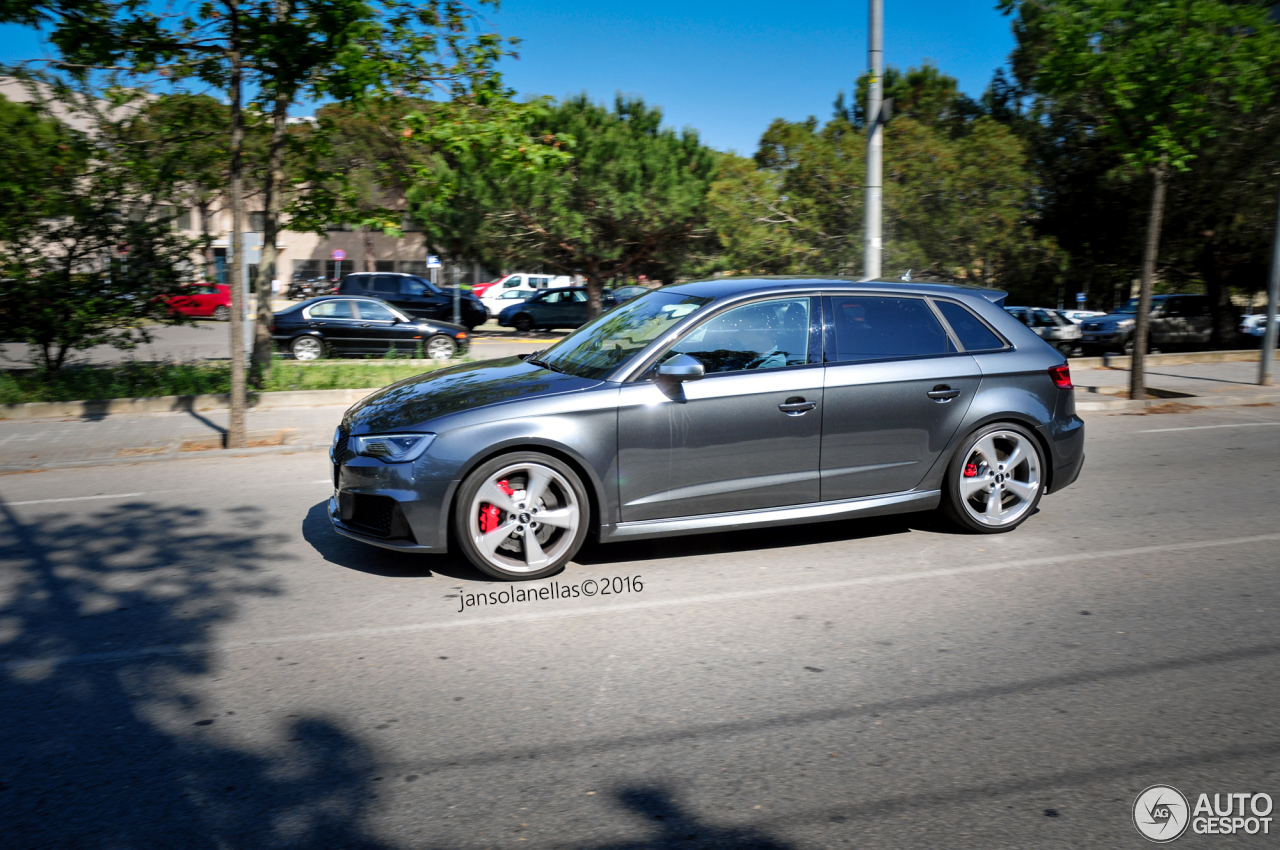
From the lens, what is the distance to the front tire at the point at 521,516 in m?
5.33

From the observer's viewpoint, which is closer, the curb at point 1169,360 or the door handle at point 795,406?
the door handle at point 795,406

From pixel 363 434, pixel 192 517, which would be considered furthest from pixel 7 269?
pixel 363 434

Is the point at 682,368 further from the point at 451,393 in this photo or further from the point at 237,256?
the point at 237,256

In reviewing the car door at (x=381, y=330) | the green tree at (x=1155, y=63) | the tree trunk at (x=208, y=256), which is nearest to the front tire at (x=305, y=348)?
the car door at (x=381, y=330)

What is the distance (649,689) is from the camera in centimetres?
406

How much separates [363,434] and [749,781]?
3.13m

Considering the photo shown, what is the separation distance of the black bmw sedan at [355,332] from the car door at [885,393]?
50.5 feet

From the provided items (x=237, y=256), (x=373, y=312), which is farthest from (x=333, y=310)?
(x=237, y=256)

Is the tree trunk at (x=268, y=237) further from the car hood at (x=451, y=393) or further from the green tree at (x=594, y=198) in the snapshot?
the green tree at (x=594, y=198)

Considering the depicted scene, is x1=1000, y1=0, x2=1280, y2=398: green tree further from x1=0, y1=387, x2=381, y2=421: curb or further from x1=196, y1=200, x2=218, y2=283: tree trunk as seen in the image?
x1=196, y1=200, x2=218, y2=283: tree trunk

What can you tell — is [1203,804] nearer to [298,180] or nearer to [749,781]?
[749,781]

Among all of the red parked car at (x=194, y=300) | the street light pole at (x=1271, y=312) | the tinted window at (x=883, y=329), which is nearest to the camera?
the tinted window at (x=883, y=329)

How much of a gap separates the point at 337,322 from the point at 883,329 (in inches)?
652

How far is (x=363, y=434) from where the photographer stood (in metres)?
5.51
